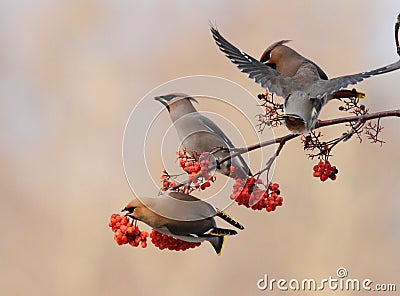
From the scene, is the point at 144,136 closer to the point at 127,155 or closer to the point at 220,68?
the point at 127,155

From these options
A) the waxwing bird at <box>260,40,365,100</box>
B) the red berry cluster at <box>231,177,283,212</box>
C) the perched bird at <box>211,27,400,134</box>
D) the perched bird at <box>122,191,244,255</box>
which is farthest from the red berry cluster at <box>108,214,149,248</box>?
the waxwing bird at <box>260,40,365,100</box>

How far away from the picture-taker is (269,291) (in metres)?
3.51

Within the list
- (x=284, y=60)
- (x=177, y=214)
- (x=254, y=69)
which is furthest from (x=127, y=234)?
(x=284, y=60)

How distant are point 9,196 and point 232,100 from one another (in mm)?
2775

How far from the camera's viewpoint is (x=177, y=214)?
46.3 inches

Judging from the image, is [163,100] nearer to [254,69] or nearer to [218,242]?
[254,69]

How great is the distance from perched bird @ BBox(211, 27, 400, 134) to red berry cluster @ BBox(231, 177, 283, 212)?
0.38 ft

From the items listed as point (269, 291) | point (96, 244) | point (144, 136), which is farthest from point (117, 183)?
point (144, 136)

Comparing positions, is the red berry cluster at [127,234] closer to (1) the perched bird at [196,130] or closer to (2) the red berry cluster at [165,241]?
(2) the red berry cluster at [165,241]

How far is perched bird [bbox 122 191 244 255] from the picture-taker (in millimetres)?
1136

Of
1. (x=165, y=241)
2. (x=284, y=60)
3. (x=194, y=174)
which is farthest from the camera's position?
(x=284, y=60)

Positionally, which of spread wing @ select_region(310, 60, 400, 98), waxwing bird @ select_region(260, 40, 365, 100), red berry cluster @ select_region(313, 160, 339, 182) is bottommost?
red berry cluster @ select_region(313, 160, 339, 182)

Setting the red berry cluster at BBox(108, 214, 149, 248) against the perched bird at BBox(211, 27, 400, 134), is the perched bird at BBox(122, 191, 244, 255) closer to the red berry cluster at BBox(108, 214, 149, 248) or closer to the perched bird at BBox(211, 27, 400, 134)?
the red berry cluster at BBox(108, 214, 149, 248)

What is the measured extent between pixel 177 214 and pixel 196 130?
0.18 metres
